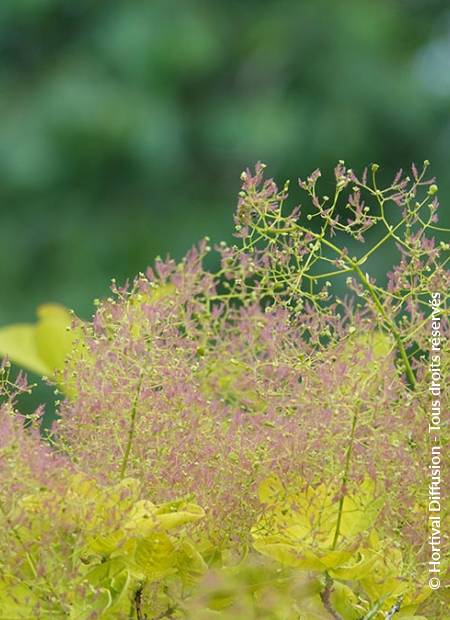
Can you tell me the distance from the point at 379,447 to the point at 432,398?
0.09 feet

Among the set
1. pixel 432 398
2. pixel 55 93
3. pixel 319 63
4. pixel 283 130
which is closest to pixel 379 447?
pixel 432 398

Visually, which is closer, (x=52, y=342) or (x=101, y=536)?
(x=101, y=536)

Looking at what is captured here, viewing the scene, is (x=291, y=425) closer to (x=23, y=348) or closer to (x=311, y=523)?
(x=311, y=523)

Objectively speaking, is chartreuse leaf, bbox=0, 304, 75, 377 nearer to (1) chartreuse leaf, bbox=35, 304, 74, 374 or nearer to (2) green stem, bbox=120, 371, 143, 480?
(1) chartreuse leaf, bbox=35, 304, 74, 374

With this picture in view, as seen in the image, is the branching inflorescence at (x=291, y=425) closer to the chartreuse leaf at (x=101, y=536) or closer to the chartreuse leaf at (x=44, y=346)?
the chartreuse leaf at (x=101, y=536)

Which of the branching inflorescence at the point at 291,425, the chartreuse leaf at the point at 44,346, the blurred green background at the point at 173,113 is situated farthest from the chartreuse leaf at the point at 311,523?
the blurred green background at the point at 173,113

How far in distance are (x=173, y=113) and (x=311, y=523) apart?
5.33m

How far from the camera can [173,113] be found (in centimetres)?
571

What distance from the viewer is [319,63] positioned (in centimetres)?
615

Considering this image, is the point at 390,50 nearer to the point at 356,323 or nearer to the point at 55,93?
the point at 55,93

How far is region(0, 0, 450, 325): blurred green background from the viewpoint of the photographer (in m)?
5.42

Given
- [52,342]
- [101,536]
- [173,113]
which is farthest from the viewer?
[173,113]

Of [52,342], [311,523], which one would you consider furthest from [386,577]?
[52,342]

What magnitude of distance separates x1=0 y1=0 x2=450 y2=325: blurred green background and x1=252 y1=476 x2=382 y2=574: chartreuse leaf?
442 centimetres
